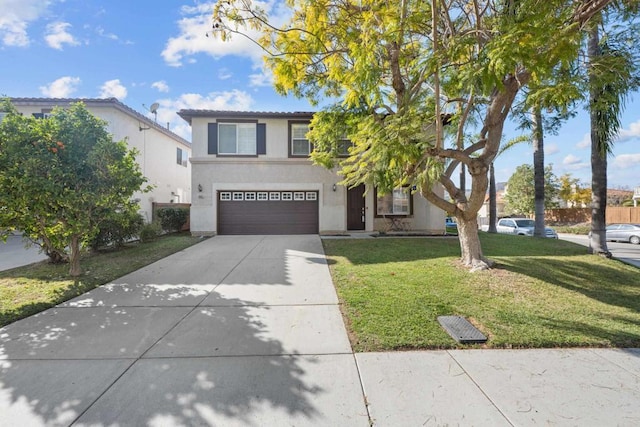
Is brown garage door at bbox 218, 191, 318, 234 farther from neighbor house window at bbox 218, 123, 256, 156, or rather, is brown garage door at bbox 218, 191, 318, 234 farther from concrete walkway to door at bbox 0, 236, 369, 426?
concrete walkway to door at bbox 0, 236, 369, 426

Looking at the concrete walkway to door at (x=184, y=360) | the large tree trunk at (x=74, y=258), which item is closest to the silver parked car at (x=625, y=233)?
the concrete walkway to door at (x=184, y=360)

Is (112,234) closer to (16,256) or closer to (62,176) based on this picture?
(16,256)

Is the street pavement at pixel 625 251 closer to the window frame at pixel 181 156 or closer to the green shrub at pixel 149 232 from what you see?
the green shrub at pixel 149 232

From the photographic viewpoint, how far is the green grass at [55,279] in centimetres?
488

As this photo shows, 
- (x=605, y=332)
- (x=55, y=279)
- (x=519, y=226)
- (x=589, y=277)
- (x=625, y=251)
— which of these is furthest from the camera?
(x=519, y=226)

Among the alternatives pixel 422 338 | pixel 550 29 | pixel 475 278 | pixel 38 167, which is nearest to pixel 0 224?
pixel 38 167

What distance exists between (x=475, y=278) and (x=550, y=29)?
178 inches

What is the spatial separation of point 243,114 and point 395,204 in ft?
26.8

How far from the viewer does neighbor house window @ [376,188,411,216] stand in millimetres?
13898

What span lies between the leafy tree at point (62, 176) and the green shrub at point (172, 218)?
7.73m

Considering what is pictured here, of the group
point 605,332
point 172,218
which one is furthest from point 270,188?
point 605,332

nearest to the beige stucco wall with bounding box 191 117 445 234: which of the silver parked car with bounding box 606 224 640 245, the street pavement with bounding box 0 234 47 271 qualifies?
the street pavement with bounding box 0 234 47 271

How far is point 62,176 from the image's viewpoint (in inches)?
224

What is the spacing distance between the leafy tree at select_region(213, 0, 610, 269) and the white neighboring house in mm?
7857
